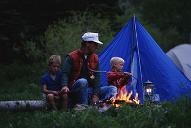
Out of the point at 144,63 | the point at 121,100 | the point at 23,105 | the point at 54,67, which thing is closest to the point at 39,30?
the point at 144,63

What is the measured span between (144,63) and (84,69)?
2272mm

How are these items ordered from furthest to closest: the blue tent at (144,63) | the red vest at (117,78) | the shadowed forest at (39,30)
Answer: the shadowed forest at (39,30) → the blue tent at (144,63) → the red vest at (117,78)

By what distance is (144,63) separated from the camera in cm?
1151

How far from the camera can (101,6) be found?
2289 cm

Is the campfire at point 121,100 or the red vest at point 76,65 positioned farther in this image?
the red vest at point 76,65

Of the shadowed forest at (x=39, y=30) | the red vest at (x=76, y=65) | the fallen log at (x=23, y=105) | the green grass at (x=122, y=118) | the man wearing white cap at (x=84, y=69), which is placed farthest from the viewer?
the shadowed forest at (x=39, y=30)

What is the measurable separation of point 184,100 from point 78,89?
159 cm

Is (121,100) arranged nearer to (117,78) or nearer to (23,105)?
(117,78)

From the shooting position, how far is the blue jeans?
8.97m

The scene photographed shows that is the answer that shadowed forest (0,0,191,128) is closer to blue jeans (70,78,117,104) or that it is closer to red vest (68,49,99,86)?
red vest (68,49,99,86)

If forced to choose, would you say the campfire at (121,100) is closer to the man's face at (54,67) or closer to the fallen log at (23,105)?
the man's face at (54,67)

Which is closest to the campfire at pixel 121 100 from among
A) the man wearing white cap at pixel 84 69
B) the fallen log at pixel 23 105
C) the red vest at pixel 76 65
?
the man wearing white cap at pixel 84 69

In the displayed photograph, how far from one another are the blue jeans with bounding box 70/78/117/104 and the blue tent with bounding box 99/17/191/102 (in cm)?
176

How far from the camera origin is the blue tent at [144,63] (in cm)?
1129
